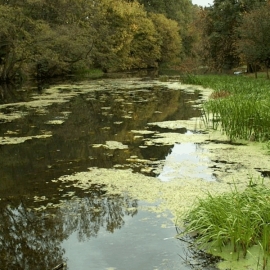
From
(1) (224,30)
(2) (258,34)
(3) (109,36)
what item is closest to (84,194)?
(2) (258,34)

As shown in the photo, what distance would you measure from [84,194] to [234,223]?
207 centimetres

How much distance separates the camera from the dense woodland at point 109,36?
64.9ft

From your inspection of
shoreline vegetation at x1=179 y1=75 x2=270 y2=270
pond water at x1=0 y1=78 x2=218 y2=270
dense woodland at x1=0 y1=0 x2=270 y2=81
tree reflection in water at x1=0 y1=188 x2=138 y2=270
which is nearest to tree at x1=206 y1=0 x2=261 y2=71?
dense woodland at x1=0 y1=0 x2=270 y2=81

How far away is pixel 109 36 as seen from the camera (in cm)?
3275

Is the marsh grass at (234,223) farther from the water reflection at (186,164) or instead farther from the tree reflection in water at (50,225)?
the water reflection at (186,164)

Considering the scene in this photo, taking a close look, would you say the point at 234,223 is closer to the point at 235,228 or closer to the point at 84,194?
the point at 235,228

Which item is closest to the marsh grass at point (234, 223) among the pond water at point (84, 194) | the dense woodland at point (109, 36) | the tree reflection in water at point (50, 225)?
the pond water at point (84, 194)

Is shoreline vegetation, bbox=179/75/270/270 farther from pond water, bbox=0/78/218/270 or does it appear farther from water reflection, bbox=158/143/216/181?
water reflection, bbox=158/143/216/181

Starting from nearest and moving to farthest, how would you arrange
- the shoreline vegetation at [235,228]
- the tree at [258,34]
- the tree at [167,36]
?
the shoreline vegetation at [235,228] < the tree at [258,34] < the tree at [167,36]

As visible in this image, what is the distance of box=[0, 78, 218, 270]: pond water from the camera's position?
339cm

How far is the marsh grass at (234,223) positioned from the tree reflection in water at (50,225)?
0.85m

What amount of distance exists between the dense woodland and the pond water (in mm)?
10371

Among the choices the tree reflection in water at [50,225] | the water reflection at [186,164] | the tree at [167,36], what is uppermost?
the tree at [167,36]

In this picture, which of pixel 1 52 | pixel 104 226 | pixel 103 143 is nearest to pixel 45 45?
pixel 1 52
